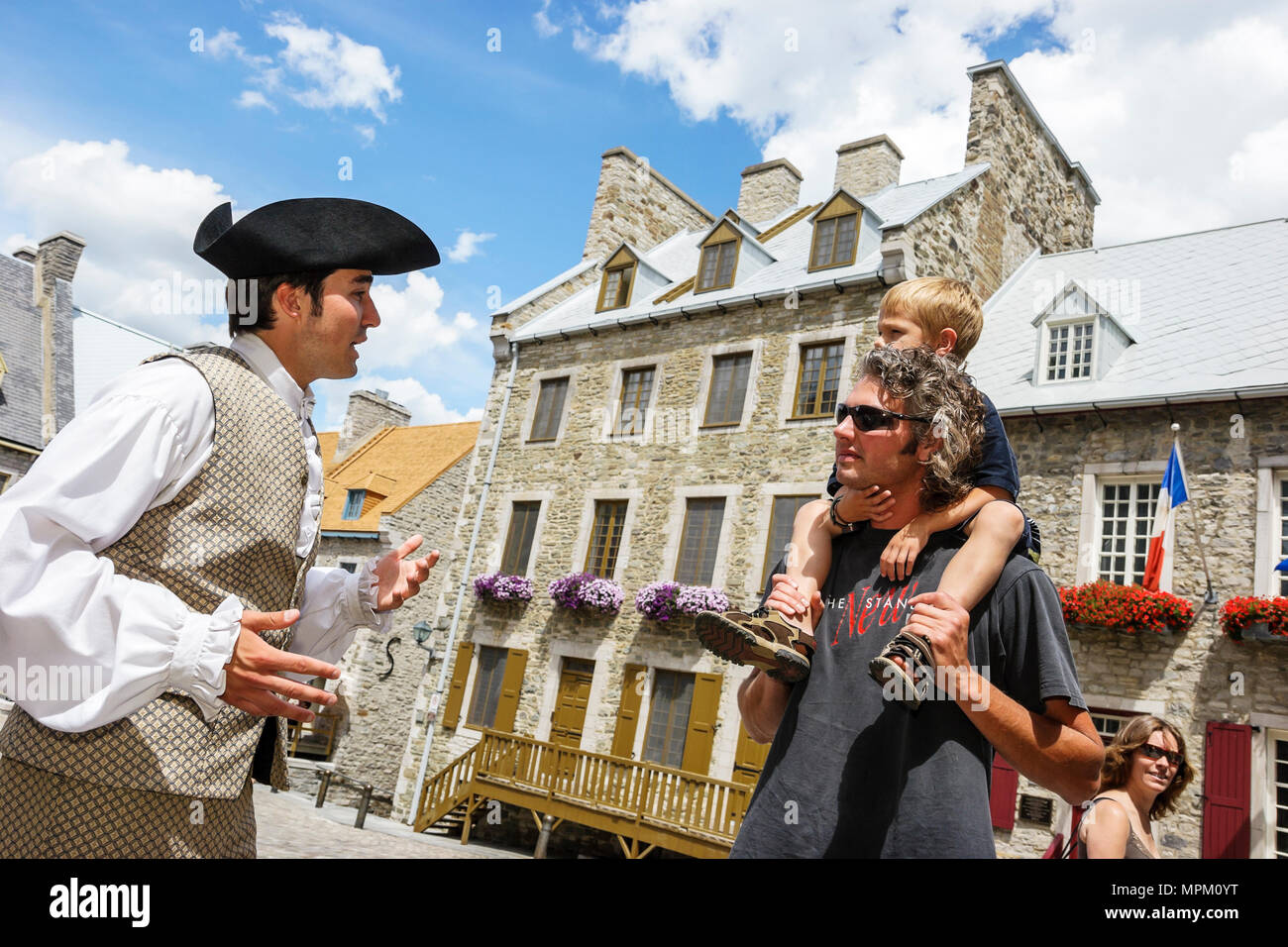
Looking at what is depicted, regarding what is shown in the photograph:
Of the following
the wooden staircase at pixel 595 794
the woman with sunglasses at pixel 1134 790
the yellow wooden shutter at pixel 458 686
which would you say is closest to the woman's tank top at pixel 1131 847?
the woman with sunglasses at pixel 1134 790

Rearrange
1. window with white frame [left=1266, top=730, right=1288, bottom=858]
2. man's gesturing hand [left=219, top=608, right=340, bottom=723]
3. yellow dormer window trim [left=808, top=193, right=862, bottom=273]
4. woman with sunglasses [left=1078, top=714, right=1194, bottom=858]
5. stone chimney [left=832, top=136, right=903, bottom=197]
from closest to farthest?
man's gesturing hand [left=219, top=608, right=340, bottom=723] < woman with sunglasses [left=1078, top=714, right=1194, bottom=858] < window with white frame [left=1266, top=730, right=1288, bottom=858] < yellow dormer window trim [left=808, top=193, right=862, bottom=273] < stone chimney [left=832, top=136, right=903, bottom=197]

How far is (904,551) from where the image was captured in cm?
197

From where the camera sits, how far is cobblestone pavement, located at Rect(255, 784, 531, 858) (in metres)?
11.9

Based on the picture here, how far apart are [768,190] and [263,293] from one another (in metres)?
22.7

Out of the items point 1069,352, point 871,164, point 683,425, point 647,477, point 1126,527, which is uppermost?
point 871,164

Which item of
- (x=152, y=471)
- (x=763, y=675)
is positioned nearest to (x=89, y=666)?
(x=152, y=471)

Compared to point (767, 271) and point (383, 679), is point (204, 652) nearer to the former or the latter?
point (767, 271)

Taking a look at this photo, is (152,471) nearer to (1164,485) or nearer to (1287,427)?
(1164,485)

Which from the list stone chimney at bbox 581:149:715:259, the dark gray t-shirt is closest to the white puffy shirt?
the dark gray t-shirt

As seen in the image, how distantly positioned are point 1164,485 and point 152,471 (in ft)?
40.7

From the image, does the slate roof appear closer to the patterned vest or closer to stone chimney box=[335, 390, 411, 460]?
stone chimney box=[335, 390, 411, 460]

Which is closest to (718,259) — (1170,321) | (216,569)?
(1170,321)

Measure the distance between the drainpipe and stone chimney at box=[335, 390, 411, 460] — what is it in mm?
12623

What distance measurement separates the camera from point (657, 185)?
24203 mm
